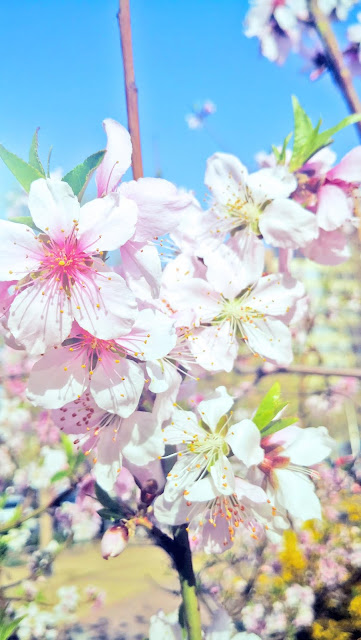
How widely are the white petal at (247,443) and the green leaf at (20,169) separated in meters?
0.32

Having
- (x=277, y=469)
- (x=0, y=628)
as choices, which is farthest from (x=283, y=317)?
(x=0, y=628)

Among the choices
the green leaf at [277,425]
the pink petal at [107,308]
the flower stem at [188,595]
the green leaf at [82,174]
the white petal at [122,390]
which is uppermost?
the green leaf at [82,174]

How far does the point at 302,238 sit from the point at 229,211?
0.11 m

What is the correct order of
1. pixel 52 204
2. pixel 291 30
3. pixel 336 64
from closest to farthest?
pixel 52 204, pixel 336 64, pixel 291 30

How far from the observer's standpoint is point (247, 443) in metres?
0.52

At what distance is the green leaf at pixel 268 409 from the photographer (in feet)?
1.86

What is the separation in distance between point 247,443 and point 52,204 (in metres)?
0.30

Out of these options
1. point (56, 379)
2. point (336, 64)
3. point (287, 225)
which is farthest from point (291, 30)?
point (56, 379)

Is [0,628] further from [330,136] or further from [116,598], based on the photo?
[116,598]

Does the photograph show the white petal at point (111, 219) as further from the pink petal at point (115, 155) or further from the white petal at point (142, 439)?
the white petal at point (142, 439)

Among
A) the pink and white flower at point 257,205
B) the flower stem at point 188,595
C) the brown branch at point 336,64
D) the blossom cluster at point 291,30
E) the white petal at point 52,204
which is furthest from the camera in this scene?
the blossom cluster at point 291,30

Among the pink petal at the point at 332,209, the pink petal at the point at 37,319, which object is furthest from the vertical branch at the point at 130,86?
the pink petal at the point at 332,209

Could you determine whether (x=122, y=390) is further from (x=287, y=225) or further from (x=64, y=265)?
(x=287, y=225)

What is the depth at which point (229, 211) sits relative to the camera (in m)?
0.69
